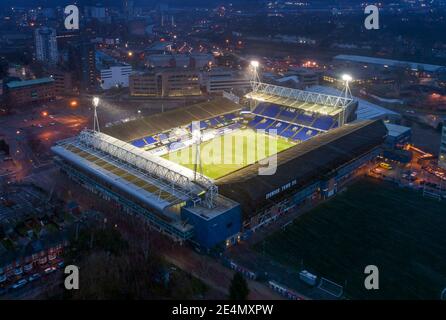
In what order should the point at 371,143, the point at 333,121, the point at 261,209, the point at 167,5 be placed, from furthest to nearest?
1. the point at 167,5
2. the point at 333,121
3. the point at 371,143
4. the point at 261,209

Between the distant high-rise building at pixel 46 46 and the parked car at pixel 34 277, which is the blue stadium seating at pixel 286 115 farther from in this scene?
the distant high-rise building at pixel 46 46

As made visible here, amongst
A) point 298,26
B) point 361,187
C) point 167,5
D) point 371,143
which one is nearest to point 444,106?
point 371,143

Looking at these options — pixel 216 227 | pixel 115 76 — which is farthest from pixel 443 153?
pixel 115 76

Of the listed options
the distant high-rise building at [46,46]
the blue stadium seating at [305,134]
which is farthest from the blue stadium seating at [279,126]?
the distant high-rise building at [46,46]

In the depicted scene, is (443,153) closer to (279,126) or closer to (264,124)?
(279,126)

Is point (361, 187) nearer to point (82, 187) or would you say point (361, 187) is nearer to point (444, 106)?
point (82, 187)
